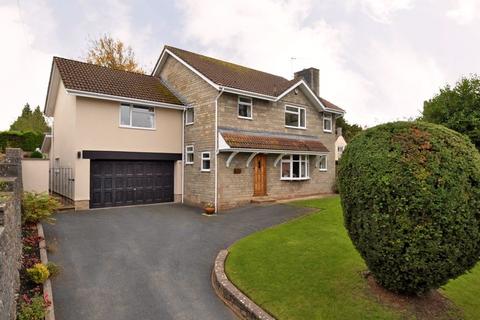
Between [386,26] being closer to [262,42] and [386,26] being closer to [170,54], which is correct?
[262,42]

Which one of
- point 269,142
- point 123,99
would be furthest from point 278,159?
point 123,99

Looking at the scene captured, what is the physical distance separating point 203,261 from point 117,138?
9018 millimetres

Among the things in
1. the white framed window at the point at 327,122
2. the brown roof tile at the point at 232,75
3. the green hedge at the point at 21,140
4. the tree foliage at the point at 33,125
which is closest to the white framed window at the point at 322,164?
the white framed window at the point at 327,122

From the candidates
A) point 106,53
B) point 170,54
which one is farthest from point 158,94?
point 106,53

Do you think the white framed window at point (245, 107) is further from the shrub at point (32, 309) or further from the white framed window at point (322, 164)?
the shrub at point (32, 309)

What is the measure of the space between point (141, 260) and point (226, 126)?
28.3ft

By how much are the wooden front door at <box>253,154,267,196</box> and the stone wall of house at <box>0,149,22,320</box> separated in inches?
408

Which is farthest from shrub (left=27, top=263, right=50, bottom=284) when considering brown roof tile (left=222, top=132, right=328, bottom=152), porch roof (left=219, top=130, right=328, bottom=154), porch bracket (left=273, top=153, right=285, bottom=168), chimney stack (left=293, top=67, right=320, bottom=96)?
chimney stack (left=293, top=67, right=320, bottom=96)

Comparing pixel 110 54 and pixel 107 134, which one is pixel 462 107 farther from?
pixel 110 54

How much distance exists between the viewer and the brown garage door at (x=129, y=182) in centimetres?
1421

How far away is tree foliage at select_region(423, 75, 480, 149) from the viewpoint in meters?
14.5

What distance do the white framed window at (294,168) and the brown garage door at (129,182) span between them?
643 cm

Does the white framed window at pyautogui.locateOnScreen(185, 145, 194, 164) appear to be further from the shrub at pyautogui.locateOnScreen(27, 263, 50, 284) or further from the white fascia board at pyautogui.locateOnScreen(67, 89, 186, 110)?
the shrub at pyautogui.locateOnScreen(27, 263, 50, 284)

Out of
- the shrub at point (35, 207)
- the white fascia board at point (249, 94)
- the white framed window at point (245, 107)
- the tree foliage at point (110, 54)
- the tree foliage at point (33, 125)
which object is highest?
the tree foliage at point (110, 54)
